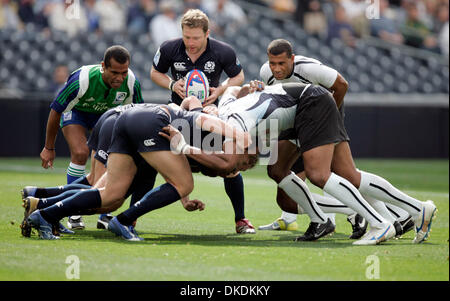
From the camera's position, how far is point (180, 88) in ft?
26.2

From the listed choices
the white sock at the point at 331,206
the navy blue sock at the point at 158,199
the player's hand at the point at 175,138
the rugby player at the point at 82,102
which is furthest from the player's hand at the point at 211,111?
the white sock at the point at 331,206

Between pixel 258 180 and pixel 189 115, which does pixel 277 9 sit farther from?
pixel 189 115

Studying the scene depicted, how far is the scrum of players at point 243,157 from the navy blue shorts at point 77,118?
2.15 ft

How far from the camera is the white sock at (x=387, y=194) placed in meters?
6.89

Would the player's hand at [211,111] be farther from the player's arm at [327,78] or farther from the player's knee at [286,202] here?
the player's knee at [286,202]

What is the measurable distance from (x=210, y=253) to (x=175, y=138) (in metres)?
1.06

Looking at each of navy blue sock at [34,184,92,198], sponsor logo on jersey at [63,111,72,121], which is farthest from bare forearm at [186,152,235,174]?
sponsor logo on jersey at [63,111,72,121]

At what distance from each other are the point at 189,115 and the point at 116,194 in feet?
3.09

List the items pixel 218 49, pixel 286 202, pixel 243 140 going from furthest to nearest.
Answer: pixel 218 49 < pixel 286 202 < pixel 243 140

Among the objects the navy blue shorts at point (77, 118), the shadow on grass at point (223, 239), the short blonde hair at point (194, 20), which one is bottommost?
the shadow on grass at point (223, 239)

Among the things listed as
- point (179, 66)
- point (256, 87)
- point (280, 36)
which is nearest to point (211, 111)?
point (256, 87)

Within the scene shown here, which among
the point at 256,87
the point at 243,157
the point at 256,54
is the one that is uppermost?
the point at 256,87

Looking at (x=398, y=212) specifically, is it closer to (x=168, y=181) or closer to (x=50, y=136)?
(x=168, y=181)
